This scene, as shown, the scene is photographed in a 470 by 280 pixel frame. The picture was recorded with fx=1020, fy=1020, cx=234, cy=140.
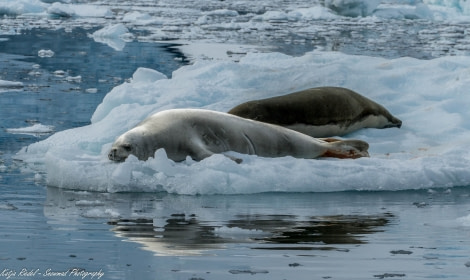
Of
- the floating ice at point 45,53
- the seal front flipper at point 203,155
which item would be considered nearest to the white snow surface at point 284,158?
the seal front flipper at point 203,155

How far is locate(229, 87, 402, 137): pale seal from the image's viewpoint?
776 cm

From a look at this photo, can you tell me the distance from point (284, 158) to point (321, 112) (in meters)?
1.45

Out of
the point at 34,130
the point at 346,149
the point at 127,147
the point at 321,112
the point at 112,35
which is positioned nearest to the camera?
the point at 127,147

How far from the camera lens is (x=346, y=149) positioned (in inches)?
272

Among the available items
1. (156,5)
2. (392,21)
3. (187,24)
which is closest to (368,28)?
(392,21)

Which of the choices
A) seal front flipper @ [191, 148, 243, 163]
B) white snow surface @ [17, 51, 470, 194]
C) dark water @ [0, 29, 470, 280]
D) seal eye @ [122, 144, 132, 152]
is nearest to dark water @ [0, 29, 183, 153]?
white snow surface @ [17, 51, 470, 194]

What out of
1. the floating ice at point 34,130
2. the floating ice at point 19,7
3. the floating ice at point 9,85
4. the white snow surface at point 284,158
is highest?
the white snow surface at point 284,158

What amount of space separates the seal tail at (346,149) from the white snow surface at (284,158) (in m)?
0.15

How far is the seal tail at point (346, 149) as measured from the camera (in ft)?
22.5

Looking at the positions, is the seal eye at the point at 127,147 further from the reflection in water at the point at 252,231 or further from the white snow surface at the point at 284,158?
the reflection in water at the point at 252,231

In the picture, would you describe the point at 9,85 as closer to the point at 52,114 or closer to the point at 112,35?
the point at 52,114

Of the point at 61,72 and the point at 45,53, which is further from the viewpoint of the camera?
the point at 45,53

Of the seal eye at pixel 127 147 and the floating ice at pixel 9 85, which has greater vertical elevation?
the seal eye at pixel 127 147

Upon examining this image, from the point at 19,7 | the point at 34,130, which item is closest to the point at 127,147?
the point at 34,130
